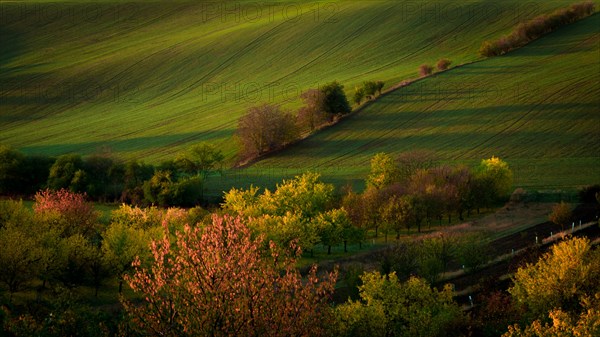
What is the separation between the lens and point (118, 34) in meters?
161

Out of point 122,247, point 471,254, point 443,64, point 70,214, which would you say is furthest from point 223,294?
point 443,64

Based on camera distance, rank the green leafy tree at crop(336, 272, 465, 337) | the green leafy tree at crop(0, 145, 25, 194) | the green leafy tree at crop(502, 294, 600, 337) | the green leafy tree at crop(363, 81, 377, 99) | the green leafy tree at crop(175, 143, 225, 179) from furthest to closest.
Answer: the green leafy tree at crop(363, 81, 377, 99)
the green leafy tree at crop(175, 143, 225, 179)
the green leafy tree at crop(0, 145, 25, 194)
the green leafy tree at crop(336, 272, 465, 337)
the green leafy tree at crop(502, 294, 600, 337)

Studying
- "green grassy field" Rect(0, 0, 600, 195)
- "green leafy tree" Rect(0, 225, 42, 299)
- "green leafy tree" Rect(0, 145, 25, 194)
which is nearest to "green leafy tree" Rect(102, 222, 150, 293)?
"green leafy tree" Rect(0, 225, 42, 299)

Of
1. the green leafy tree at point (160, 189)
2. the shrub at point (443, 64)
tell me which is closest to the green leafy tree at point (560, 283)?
the green leafy tree at point (160, 189)

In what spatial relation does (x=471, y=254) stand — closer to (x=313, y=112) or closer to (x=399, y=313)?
(x=399, y=313)

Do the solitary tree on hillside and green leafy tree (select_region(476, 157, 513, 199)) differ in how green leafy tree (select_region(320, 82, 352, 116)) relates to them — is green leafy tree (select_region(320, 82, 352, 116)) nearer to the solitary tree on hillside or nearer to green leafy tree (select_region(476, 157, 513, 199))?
the solitary tree on hillside

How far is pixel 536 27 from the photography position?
123 meters

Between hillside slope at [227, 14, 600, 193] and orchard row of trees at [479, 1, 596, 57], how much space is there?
2663 millimetres

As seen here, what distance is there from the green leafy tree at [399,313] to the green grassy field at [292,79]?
42.5 meters

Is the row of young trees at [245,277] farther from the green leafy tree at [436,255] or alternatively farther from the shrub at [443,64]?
the shrub at [443,64]

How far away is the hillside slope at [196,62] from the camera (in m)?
113

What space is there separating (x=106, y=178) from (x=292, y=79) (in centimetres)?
4884

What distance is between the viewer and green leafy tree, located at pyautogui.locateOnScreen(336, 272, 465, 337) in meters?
35.4

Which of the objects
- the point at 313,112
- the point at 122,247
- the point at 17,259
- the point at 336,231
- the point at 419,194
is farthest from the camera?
the point at 313,112
